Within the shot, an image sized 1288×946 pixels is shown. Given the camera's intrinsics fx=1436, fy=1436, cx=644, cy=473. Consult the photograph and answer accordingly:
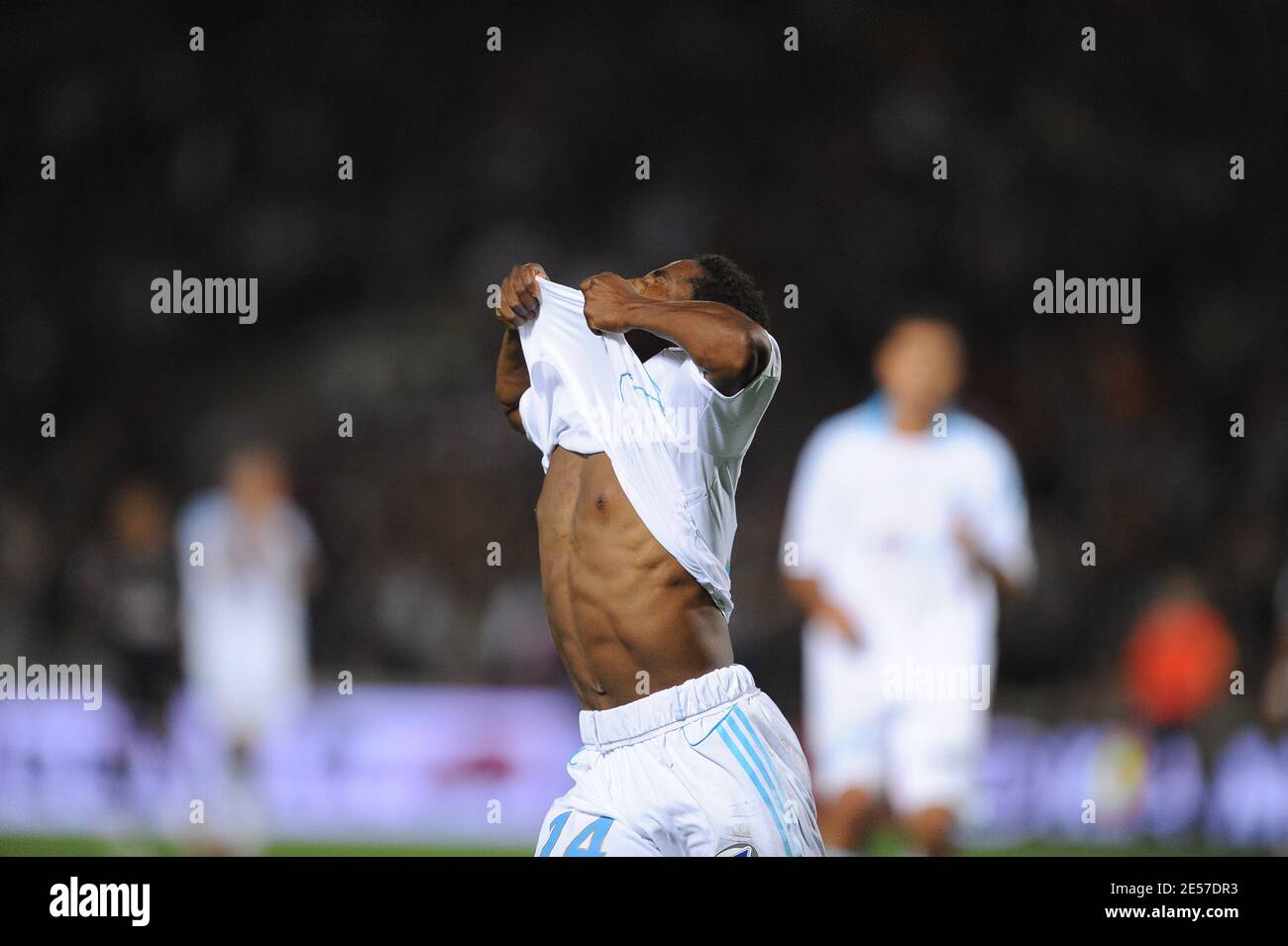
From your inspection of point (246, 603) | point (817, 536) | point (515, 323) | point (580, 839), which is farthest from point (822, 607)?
point (246, 603)

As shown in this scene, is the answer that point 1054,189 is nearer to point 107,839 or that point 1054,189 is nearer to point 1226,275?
point 1226,275

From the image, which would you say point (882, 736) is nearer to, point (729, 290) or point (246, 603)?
point (729, 290)

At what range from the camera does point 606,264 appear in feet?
28.4

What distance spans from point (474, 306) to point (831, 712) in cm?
408

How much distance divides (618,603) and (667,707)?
0.29m

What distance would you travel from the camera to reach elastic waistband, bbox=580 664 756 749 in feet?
11.8

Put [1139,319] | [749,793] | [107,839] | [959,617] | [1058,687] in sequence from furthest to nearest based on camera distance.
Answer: [1139,319] < [1058,687] < [107,839] < [959,617] < [749,793]

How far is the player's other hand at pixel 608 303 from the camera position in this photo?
3.60 metres

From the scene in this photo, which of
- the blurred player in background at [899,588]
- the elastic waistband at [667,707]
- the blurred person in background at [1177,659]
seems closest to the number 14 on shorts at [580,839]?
the elastic waistband at [667,707]

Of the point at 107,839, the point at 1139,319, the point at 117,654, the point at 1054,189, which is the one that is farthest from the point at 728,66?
the point at 107,839

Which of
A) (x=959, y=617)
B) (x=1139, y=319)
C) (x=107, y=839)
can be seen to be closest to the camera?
(x=959, y=617)

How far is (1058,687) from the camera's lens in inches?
306

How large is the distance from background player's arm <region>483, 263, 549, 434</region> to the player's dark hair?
0.44 meters

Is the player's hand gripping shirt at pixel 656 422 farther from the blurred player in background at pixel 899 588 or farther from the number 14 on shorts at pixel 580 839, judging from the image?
the blurred player in background at pixel 899 588
